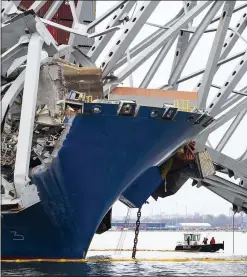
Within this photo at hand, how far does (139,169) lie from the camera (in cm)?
2639

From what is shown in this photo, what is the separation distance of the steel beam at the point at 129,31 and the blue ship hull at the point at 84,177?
6.71ft

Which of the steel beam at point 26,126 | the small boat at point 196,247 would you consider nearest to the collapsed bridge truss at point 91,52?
the steel beam at point 26,126

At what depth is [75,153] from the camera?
24.5 metres

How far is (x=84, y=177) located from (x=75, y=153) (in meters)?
1.14

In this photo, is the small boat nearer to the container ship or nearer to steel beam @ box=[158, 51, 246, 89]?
steel beam @ box=[158, 51, 246, 89]

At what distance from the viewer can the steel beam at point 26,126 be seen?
859 inches

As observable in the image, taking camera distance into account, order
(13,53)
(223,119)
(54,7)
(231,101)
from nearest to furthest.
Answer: (13,53), (54,7), (223,119), (231,101)

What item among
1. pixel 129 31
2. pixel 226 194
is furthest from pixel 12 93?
pixel 226 194

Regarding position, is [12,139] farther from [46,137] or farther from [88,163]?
[88,163]

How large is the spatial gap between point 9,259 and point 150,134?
325 inches

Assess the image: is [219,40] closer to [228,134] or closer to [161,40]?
[161,40]

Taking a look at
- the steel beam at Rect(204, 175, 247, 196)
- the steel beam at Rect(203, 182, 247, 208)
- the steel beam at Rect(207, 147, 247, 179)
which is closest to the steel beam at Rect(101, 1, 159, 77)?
the steel beam at Rect(207, 147, 247, 179)

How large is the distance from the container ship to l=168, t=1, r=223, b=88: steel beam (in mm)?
3510

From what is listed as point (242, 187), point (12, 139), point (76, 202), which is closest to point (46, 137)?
point (12, 139)
